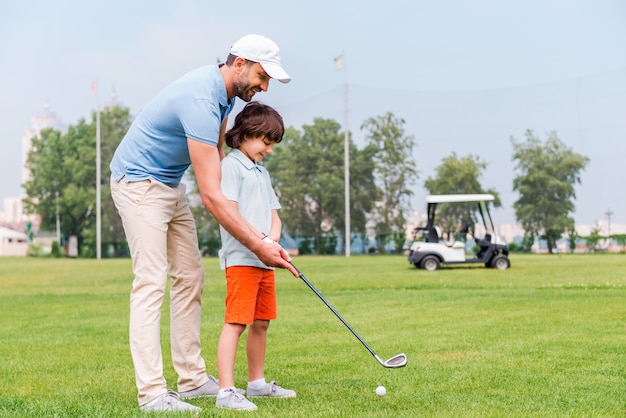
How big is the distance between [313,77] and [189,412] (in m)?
39.4

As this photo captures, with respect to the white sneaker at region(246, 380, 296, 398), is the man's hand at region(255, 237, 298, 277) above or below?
above

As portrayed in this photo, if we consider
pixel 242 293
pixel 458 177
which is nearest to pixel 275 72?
pixel 242 293

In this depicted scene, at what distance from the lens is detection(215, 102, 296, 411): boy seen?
3.73 metres

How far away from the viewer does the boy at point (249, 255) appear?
373 cm

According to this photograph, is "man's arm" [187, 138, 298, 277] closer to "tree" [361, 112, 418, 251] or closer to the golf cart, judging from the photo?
the golf cart

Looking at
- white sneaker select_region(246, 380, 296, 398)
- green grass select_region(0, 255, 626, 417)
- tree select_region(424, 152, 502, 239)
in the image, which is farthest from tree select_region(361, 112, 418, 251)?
white sneaker select_region(246, 380, 296, 398)

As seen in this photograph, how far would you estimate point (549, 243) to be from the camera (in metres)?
36.6

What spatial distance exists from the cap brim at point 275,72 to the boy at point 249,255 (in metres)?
0.32

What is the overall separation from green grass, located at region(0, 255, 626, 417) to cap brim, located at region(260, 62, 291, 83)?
1256 mm

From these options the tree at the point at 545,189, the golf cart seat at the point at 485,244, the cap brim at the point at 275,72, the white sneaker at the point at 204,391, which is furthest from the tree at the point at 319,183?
the cap brim at the point at 275,72

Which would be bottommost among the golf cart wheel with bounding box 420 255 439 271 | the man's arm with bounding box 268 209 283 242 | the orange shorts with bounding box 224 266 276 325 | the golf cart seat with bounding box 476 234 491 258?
the orange shorts with bounding box 224 266 276 325

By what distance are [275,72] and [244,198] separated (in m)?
0.58

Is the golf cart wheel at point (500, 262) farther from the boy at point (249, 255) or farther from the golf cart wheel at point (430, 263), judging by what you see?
the boy at point (249, 255)

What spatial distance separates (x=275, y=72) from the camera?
352cm
